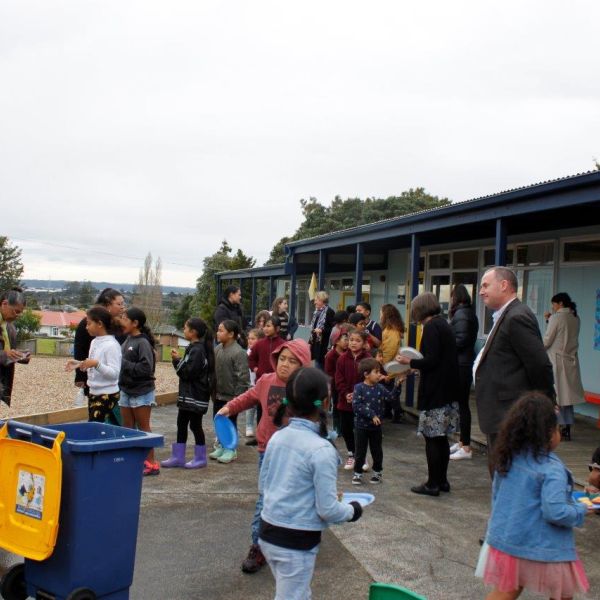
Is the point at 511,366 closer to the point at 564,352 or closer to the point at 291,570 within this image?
the point at 291,570

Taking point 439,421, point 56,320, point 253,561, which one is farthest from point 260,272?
point 56,320

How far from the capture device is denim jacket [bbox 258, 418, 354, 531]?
2.96 meters

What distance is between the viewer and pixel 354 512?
10.0 ft

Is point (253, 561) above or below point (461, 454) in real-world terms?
below

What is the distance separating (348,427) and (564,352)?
122 inches

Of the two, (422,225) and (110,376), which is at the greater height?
(422,225)

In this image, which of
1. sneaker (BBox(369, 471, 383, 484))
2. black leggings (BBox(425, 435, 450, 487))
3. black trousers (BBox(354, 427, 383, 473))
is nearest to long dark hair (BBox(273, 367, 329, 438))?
black leggings (BBox(425, 435, 450, 487))

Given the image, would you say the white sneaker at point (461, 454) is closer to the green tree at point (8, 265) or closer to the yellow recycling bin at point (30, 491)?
the yellow recycling bin at point (30, 491)

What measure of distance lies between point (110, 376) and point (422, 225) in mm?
6603

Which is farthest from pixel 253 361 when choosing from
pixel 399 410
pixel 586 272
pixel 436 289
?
pixel 436 289

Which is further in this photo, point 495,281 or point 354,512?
point 495,281

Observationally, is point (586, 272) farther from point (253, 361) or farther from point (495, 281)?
point (495, 281)

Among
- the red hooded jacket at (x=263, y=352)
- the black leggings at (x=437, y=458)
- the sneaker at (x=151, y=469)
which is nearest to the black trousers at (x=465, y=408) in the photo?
the black leggings at (x=437, y=458)

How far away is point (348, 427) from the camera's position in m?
7.43
